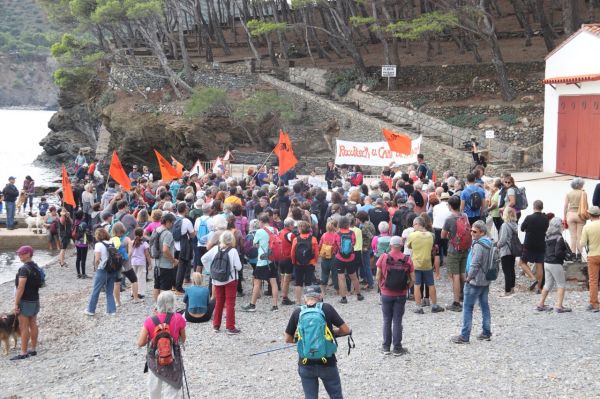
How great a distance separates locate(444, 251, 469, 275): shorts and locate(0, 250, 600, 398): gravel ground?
660mm

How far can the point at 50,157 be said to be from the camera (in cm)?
6197

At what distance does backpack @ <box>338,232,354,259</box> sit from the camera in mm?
12367

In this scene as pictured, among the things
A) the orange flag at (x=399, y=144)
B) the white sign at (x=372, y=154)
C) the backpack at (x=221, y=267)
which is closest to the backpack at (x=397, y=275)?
the backpack at (x=221, y=267)

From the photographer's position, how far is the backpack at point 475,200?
13.8 m

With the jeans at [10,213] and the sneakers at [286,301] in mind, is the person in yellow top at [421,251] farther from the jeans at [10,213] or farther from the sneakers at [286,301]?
the jeans at [10,213]

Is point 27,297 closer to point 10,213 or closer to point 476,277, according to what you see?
point 476,277

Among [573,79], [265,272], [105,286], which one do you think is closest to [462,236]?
[265,272]

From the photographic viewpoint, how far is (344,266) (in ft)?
41.5

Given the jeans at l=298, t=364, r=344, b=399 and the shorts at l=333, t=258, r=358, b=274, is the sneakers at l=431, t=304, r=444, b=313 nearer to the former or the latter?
the shorts at l=333, t=258, r=358, b=274

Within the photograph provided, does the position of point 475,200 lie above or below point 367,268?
above

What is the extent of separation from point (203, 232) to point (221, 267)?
2593 mm

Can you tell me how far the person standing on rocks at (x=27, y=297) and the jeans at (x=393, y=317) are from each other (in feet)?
16.6

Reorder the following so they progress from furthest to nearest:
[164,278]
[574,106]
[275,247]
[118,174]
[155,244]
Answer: [574,106] < [118,174] < [164,278] < [155,244] < [275,247]

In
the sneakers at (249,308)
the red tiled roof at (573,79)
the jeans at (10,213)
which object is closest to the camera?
the sneakers at (249,308)
